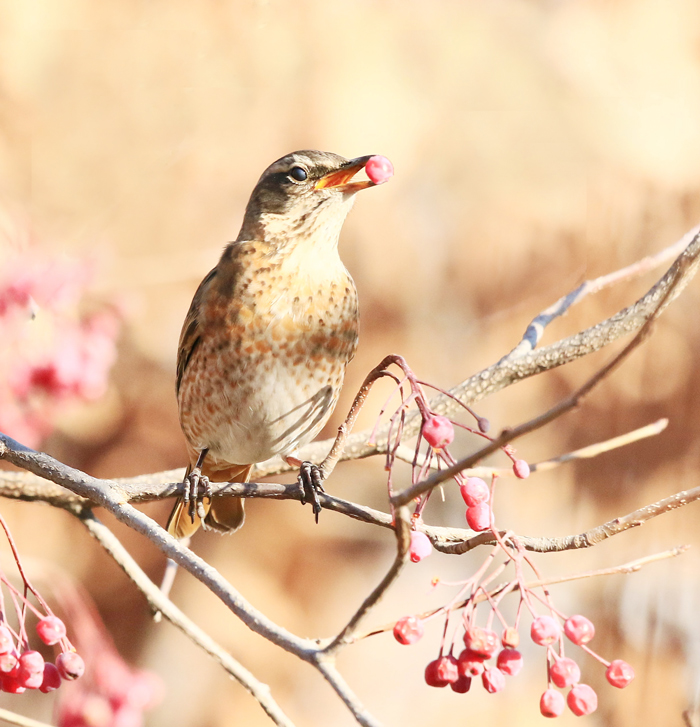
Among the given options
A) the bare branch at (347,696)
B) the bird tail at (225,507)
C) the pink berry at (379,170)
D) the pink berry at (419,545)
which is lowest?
the bare branch at (347,696)

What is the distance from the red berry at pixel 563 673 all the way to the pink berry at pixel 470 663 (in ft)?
0.27

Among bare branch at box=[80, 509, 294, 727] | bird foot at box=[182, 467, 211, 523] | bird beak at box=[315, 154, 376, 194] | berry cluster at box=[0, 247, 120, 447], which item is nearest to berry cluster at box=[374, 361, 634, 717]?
bare branch at box=[80, 509, 294, 727]

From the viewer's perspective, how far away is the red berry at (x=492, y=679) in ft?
2.45

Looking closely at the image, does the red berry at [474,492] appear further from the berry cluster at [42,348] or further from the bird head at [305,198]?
the berry cluster at [42,348]

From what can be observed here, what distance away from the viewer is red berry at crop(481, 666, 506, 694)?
0.75m

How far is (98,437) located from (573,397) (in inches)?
82.3

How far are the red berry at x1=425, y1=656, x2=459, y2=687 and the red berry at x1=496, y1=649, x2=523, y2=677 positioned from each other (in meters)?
0.04

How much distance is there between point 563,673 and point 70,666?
0.53 metres

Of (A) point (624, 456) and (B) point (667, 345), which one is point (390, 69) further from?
(A) point (624, 456)

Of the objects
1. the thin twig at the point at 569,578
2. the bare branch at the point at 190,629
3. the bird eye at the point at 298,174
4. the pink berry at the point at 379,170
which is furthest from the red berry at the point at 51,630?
the bird eye at the point at 298,174

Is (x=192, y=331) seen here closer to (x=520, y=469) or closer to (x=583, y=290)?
(x=583, y=290)

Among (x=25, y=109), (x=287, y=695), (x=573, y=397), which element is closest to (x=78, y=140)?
(x=25, y=109)

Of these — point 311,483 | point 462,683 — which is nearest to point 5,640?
point 311,483

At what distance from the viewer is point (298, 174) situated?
52.3 inches
